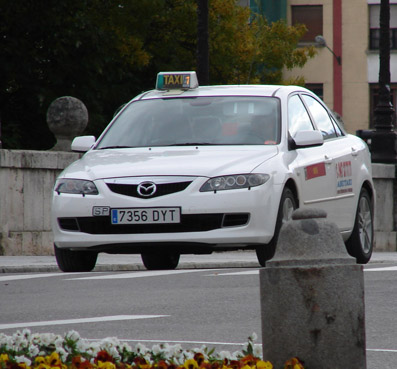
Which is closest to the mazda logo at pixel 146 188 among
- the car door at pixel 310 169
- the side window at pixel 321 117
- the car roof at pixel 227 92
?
the car door at pixel 310 169

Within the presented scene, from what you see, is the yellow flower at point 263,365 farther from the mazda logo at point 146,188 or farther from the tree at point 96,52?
the tree at point 96,52

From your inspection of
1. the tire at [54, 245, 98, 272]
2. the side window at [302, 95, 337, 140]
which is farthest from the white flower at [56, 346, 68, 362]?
the side window at [302, 95, 337, 140]

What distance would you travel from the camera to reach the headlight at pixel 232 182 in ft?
33.3

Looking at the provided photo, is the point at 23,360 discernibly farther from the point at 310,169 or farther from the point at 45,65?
the point at 45,65

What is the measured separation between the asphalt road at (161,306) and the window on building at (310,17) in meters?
43.2

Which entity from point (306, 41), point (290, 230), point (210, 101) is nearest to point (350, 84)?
point (306, 41)

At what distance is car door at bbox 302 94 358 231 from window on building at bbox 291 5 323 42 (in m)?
44.9

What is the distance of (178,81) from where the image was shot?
1208 centimetres

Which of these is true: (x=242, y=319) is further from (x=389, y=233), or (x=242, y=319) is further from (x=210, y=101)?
(x=389, y=233)

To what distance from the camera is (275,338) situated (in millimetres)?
6016

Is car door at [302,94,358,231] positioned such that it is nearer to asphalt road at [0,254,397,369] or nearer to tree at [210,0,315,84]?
asphalt road at [0,254,397,369]

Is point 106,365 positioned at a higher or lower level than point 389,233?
higher

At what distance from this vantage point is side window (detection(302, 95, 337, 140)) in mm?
12266

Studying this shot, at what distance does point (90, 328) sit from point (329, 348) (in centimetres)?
324
